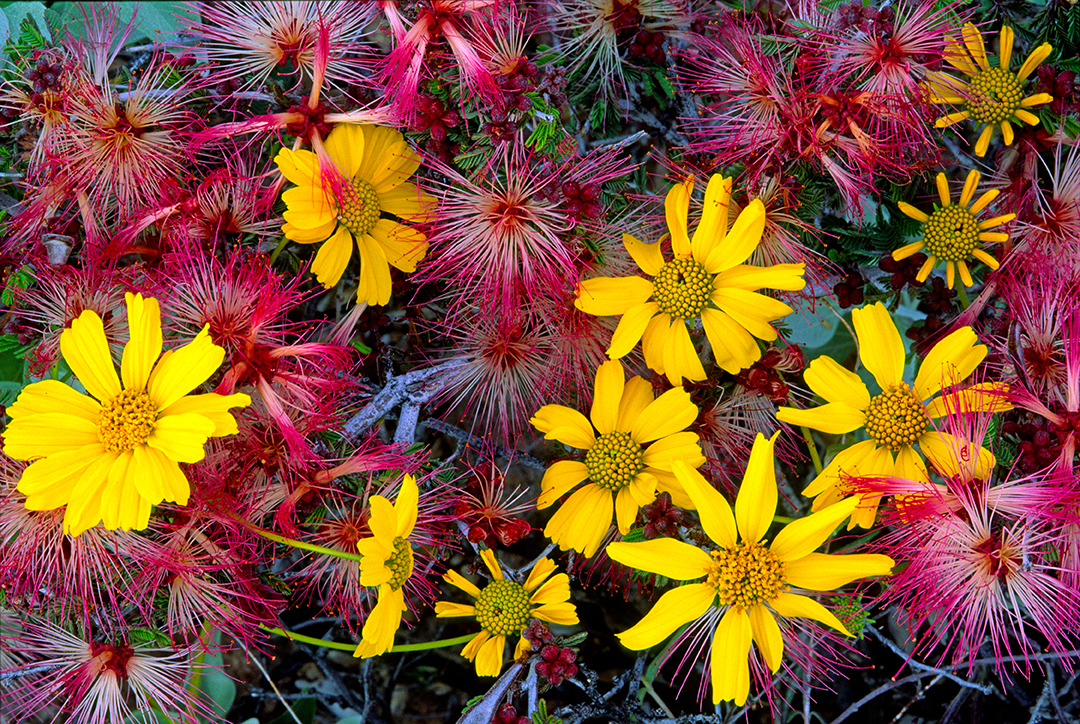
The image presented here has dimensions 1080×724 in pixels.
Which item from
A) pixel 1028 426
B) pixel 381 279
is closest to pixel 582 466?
pixel 381 279

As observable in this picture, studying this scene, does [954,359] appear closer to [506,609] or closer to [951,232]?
[951,232]

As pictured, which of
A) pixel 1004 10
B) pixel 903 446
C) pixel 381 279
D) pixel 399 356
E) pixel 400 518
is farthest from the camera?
pixel 399 356

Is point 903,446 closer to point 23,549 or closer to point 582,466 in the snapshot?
point 582,466

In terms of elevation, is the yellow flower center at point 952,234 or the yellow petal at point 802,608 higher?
the yellow flower center at point 952,234

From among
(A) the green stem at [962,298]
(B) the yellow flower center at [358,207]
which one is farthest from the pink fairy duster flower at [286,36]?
(A) the green stem at [962,298]

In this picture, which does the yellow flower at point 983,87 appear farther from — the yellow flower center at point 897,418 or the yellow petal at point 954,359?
the yellow flower center at point 897,418

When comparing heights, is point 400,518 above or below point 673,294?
below

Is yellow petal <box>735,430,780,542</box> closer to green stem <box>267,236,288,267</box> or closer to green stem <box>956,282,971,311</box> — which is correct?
green stem <box>956,282,971,311</box>
